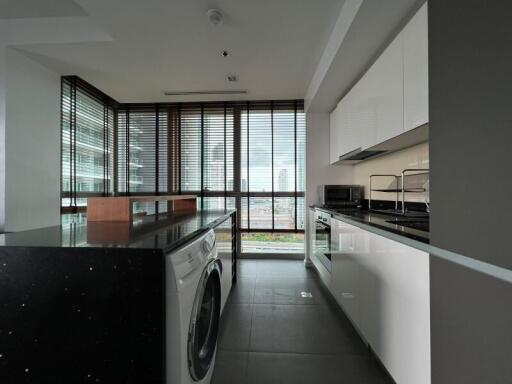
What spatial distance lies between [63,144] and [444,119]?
12.0 feet

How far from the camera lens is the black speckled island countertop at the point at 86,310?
811 mm

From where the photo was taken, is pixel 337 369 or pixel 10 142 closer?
pixel 337 369

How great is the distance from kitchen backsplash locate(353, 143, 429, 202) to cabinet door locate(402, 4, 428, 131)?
0.57 m

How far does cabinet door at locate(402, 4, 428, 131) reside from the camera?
1.36m

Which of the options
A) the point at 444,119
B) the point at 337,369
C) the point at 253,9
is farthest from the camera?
the point at 253,9

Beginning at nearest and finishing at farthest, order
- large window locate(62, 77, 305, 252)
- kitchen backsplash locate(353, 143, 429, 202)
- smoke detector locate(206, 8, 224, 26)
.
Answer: smoke detector locate(206, 8, 224, 26) < kitchen backsplash locate(353, 143, 429, 202) < large window locate(62, 77, 305, 252)

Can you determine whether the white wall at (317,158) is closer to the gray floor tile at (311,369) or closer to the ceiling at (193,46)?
the ceiling at (193,46)

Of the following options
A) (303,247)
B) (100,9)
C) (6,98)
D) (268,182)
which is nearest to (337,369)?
(303,247)

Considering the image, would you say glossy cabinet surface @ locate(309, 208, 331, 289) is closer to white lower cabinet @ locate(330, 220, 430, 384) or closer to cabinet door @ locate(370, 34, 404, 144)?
white lower cabinet @ locate(330, 220, 430, 384)

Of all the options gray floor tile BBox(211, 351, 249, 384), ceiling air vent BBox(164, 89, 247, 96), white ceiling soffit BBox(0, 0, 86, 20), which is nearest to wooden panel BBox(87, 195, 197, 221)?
gray floor tile BBox(211, 351, 249, 384)

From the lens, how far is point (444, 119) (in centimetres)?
56

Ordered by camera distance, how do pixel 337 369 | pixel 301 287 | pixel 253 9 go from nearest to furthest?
pixel 337 369 < pixel 253 9 < pixel 301 287

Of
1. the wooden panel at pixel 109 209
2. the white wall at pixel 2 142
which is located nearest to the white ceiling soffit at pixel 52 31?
the white wall at pixel 2 142

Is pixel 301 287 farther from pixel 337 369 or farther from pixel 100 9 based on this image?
pixel 100 9
